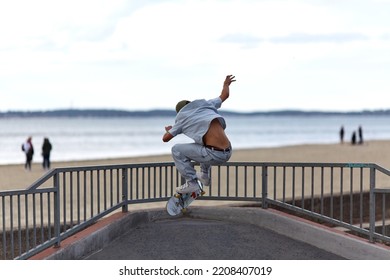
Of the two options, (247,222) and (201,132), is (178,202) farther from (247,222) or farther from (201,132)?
(201,132)

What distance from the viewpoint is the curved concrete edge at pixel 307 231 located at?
8.03 m

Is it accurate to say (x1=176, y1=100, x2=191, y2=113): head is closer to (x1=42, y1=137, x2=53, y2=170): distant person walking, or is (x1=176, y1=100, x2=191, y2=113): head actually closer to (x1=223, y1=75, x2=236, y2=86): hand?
(x1=223, y1=75, x2=236, y2=86): hand

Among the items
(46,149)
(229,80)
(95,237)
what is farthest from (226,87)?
(46,149)

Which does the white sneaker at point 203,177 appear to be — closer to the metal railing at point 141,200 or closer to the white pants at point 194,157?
the white pants at point 194,157

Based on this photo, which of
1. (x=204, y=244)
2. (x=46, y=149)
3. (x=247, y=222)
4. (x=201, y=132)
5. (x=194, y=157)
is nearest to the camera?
(x=201, y=132)

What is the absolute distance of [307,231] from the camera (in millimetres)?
8609

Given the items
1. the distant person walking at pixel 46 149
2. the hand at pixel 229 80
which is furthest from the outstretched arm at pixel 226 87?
the distant person walking at pixel 46 149

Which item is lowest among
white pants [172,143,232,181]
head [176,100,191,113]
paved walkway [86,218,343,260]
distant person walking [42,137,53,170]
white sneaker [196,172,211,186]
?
distant person walking [42,137,53,170]

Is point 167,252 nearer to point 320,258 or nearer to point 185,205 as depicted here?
point 185,205

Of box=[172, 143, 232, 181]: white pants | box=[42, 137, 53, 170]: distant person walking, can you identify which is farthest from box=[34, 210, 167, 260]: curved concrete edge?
box=[42, 137, 53, 170]: distant person walking

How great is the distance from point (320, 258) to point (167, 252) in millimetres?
1798

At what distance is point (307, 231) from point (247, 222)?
3.24ft

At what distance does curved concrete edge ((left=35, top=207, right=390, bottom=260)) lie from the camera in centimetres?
791

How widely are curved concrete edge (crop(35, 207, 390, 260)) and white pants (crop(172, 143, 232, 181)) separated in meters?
1.18
